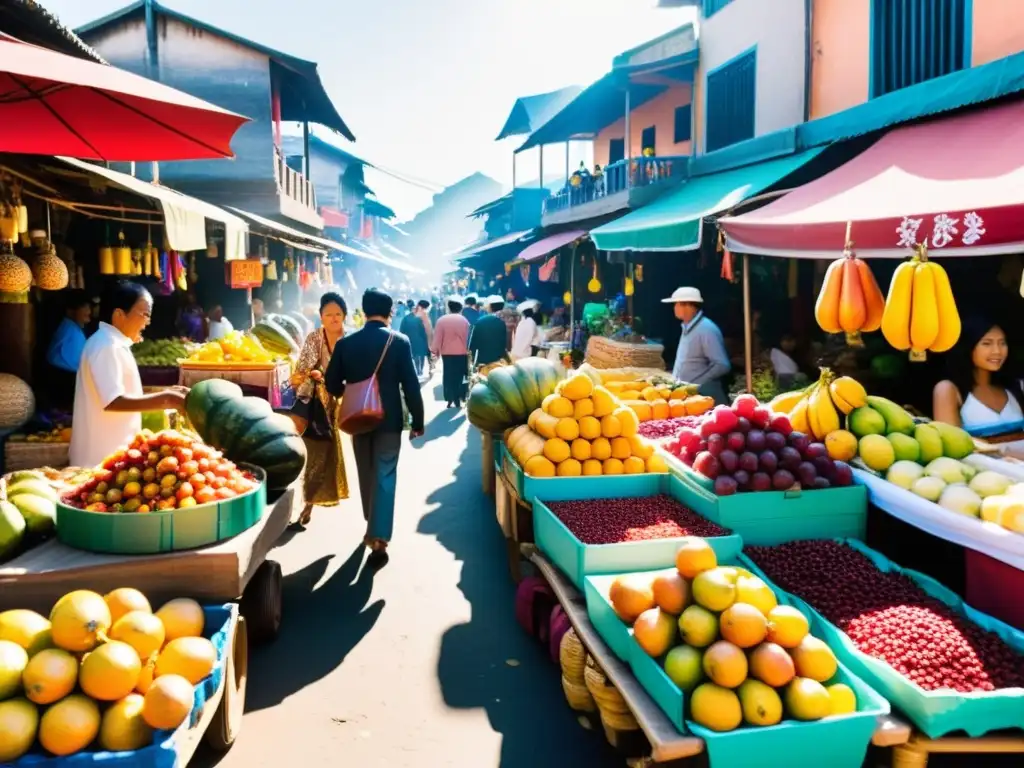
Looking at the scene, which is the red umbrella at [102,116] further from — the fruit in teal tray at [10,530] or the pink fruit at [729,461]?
the pink fruit at [729,461]

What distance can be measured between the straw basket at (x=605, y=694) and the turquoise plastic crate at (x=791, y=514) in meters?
1.26

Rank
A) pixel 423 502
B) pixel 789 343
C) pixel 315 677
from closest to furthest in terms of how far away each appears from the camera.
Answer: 1. pixel 315 677
2. pixel 423 502
3. pixel 789 343

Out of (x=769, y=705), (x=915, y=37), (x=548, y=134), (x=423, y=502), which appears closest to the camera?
(x=769, y=705)

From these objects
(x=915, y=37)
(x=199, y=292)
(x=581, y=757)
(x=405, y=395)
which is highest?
(x=915, y=37)

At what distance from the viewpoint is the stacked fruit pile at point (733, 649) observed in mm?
2654

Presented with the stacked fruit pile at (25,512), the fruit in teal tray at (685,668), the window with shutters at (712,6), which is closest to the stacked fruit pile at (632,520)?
the fruit in teal tray at (685,668)

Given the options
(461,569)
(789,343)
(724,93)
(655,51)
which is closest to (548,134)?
(655,51)

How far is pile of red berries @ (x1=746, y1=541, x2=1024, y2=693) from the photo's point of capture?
2.85 metres

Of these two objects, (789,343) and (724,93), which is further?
(724,93)

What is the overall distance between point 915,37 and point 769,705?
816 cm

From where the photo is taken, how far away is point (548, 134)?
819 inches

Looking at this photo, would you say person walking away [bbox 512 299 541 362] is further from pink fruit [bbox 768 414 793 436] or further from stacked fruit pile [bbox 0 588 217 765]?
stacked fruit pile [bbox 0 588 217 765]

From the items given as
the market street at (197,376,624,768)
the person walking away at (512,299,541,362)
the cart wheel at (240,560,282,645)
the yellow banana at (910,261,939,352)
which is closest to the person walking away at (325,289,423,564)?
the market street at (197,376,624,768)

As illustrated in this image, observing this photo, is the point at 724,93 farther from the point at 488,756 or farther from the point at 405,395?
the point at 488,756
